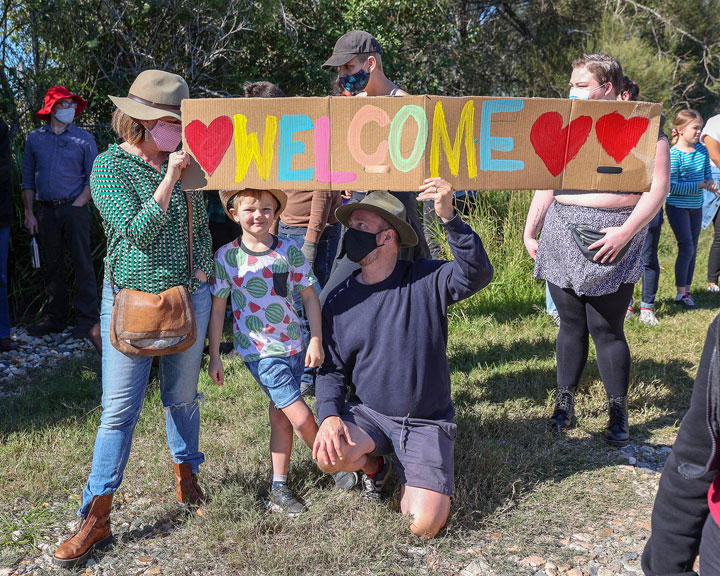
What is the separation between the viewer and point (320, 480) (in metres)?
3.46

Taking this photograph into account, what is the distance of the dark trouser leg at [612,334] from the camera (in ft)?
12.2

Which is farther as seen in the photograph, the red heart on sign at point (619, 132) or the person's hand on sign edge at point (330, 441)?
the person's hand on sign edge at point (330, 441)

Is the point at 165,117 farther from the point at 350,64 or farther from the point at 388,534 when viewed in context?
the point at 388,534

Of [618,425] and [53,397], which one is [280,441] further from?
[53,397]

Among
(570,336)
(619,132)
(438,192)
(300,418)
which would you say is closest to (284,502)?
(300,418)

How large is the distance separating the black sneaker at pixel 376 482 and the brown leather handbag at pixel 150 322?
117 centimetres

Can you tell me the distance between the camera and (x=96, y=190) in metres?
2.76

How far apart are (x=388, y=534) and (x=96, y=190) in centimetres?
193

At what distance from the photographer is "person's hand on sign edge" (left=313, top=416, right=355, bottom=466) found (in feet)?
9.89

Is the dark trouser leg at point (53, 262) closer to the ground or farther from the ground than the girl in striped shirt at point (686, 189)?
closer to the ground

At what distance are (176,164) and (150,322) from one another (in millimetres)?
653

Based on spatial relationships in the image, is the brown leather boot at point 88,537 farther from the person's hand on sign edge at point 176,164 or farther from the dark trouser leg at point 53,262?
the dark trouser leg at point 53,262

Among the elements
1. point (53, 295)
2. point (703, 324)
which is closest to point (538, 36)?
point (703, 324)

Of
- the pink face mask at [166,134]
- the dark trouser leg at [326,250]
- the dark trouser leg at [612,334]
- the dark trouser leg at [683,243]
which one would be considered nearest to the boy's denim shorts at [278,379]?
the pink face mask at [166,134]
